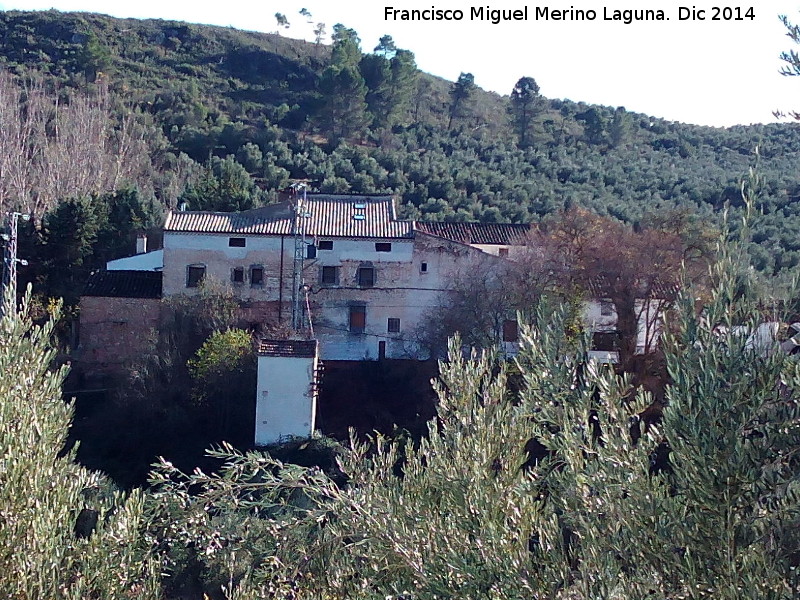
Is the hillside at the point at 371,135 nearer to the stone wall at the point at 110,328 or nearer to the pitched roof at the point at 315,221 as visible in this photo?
the pitched roof at the point at 315,221

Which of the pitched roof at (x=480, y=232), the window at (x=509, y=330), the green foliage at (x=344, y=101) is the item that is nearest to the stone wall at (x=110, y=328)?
the pitched roof at (x=480, y=232)

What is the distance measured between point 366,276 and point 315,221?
7.81 feet

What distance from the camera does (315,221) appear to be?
85.4 feet

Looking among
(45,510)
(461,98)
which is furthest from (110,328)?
(461,98)

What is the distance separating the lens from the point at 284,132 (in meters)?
54.2

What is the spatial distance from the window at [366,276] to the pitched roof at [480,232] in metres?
2.88

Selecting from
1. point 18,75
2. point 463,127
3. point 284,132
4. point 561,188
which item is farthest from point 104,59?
point 561,188

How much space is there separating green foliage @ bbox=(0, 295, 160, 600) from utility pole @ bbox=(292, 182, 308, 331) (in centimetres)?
1645

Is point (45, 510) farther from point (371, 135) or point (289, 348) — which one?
point (371, 135)

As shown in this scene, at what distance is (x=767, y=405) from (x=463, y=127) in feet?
193

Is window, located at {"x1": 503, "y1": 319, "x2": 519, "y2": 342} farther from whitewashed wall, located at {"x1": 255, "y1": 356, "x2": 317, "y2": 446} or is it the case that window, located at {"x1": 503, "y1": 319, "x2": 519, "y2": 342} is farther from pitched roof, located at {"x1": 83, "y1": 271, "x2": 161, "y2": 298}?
pitched roof, located at {"x1": 83, "y1": 271, "x2": 161, "y2": 298}

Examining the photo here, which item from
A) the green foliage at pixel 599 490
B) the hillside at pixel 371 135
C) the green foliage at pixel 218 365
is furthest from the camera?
the hillside at pixel 371 135

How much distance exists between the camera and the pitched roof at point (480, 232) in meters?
27.6

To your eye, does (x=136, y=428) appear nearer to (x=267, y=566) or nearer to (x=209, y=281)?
(x=209, y=281)
